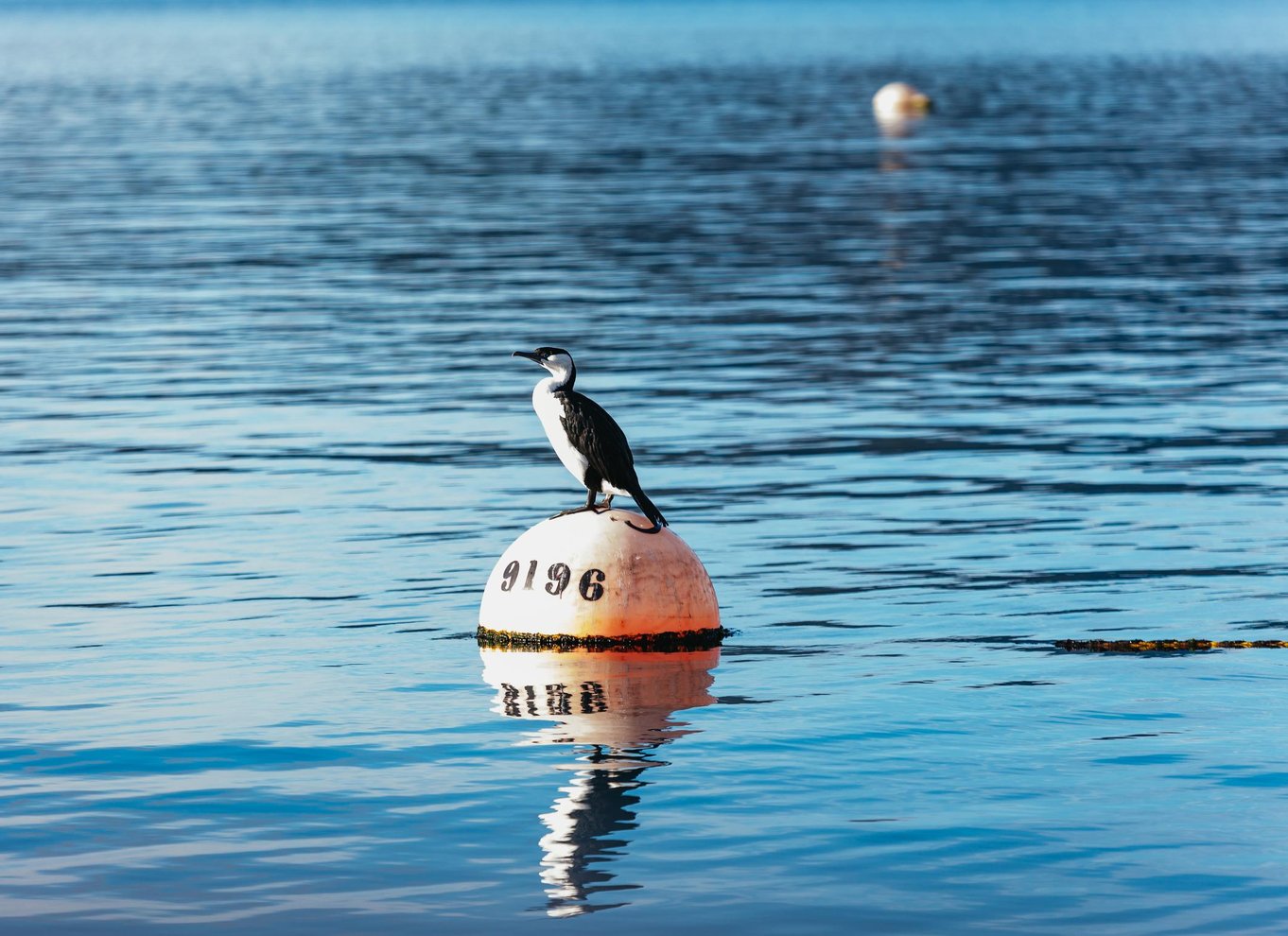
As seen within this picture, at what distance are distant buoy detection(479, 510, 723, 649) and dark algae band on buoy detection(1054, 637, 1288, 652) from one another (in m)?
2.07

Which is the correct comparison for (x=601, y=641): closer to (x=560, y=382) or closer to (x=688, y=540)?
(x=560, y=382)

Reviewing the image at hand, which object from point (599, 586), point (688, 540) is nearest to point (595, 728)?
point (599, 586)

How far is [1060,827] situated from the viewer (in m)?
9.93

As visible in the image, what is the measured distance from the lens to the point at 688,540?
16781 millimetres

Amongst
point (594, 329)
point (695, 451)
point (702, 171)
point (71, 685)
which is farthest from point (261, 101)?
point (71, 685)

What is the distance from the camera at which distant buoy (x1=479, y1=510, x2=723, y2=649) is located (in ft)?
41.7

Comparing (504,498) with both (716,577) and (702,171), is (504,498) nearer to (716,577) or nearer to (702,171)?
(716,577)

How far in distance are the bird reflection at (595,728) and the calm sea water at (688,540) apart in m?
0.03

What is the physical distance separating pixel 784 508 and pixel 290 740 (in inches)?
284

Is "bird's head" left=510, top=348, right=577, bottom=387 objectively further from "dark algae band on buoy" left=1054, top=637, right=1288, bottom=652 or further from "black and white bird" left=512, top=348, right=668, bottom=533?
"dark algae band on buoy" left=1054, top=637, right=1288, bottom=652

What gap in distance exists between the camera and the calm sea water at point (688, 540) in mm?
9516

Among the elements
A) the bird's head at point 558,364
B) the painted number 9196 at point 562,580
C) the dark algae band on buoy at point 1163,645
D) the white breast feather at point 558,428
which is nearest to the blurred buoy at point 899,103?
the dark algae band on buoy at point 1163,645

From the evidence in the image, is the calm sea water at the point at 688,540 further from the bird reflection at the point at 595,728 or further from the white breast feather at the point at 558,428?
the white breast feather at the point at 558,428

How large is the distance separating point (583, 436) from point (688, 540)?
398 cm
